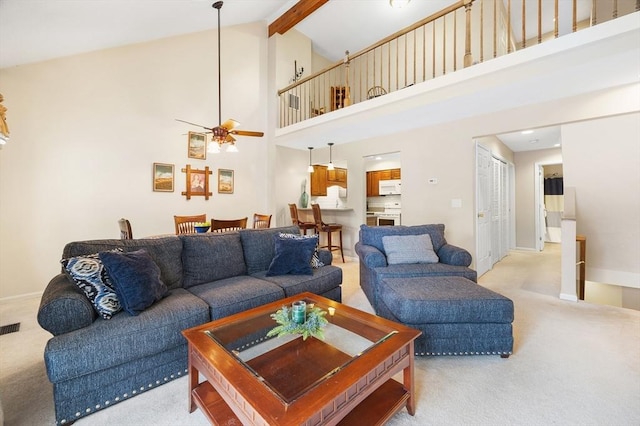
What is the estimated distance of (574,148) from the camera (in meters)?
3.71

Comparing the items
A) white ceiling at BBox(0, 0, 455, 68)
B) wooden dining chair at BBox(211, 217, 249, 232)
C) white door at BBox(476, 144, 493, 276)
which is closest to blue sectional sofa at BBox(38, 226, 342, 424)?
wooden dining chair at BBox(211, 217, 249, 232)

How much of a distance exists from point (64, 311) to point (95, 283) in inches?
8.8

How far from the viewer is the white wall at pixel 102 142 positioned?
3.14m

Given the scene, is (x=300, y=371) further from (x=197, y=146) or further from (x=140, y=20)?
(x=140, y=20)

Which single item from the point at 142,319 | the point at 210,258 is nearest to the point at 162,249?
the point at 210,258

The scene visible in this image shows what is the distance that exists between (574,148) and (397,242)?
3.06m

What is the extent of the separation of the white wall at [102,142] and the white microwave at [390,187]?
13.0ft

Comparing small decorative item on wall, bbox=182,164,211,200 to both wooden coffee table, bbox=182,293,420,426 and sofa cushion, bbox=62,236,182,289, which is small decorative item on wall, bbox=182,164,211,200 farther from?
wooden coffee table, bbox=182,293,420,426

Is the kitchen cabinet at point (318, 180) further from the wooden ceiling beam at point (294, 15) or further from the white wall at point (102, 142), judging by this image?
the wooden ceiling beam at point (294, 15)

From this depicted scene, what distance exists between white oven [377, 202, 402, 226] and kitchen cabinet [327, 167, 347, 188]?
140cm

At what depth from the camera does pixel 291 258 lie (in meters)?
2.60

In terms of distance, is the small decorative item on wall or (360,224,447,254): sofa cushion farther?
the small decorative item on wall

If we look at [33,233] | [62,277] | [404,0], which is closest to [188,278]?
[62,277]

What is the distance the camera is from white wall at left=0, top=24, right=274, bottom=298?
3.14 meters
